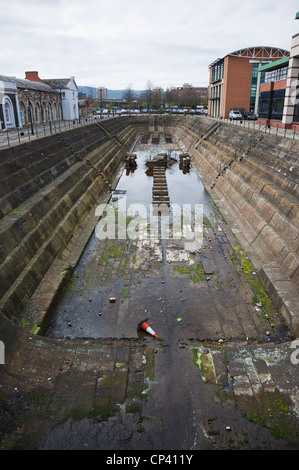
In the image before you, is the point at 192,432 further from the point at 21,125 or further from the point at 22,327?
the point at 21,125

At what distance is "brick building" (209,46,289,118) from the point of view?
5006 cm

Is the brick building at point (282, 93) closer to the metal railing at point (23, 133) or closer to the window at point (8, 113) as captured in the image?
the metal railing at point (23, 133)

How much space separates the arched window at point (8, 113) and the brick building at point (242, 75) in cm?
3483

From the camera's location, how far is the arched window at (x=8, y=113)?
29.1 m

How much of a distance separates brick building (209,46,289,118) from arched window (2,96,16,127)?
34.8 metres

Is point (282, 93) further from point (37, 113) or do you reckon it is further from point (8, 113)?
point (37, 113)

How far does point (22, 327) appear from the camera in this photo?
9062mm

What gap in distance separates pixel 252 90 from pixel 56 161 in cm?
4323

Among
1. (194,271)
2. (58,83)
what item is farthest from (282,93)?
(58,83)

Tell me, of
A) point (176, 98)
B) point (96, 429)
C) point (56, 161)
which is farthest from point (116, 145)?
point (176, 98)

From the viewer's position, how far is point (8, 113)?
30312 millimetres

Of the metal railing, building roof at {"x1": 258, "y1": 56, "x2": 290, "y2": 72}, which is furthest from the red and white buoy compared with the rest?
building roof at {"x1": 258, "y1": 56, "x2": 290, "y2": 72}

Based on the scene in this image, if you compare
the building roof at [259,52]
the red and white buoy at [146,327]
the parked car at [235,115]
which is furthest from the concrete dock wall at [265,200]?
the building roof at [259,52]

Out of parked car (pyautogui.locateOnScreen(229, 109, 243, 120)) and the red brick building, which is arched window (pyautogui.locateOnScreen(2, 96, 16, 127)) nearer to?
the red brick building
